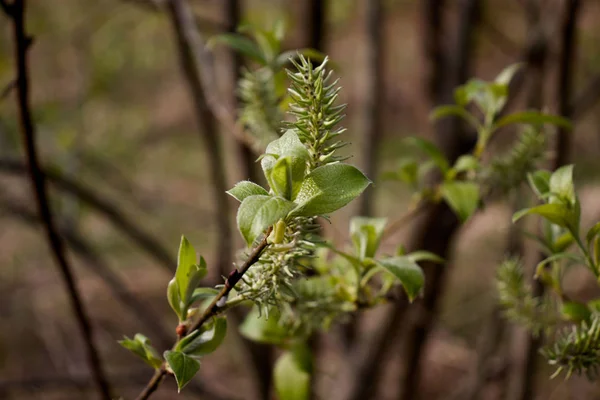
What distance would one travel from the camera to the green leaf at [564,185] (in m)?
Result: 0.29

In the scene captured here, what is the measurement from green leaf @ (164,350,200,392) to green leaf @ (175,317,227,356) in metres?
0.01

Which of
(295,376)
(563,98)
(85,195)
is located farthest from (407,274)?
(85,195)

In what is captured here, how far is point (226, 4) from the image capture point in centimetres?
72

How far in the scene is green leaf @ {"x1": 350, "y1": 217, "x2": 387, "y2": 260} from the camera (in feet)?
1.04

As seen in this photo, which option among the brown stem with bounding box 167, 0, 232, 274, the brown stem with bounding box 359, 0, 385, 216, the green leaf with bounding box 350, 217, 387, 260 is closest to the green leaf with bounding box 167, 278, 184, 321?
the green leaf with bounding box 350, 217, 387, 260

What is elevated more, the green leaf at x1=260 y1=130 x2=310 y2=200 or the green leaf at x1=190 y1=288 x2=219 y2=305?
the green leaf at x1=260 y1=130 x2=310 y2=200

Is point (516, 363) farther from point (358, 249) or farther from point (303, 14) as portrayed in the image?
point (303, 14)

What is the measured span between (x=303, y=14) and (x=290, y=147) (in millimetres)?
631

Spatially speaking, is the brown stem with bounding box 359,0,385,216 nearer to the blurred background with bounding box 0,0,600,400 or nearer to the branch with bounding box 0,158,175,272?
the blurred background with bounding box 0,0,600,400

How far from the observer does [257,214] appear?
206 mm

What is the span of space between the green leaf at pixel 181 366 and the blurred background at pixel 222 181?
0.25 m

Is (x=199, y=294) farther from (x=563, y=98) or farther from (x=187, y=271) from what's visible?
(x=563, y=98)

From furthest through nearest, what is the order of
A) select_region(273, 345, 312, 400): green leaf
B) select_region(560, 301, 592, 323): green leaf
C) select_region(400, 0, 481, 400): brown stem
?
select_region(400, 0, 481, 400): brown stem → select_region(273, 345, 312, 400): green leaf → select_region(560, 301, 592, 323): green leaf

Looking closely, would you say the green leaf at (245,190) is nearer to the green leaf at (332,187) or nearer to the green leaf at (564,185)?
the green leaf at (332,187)
